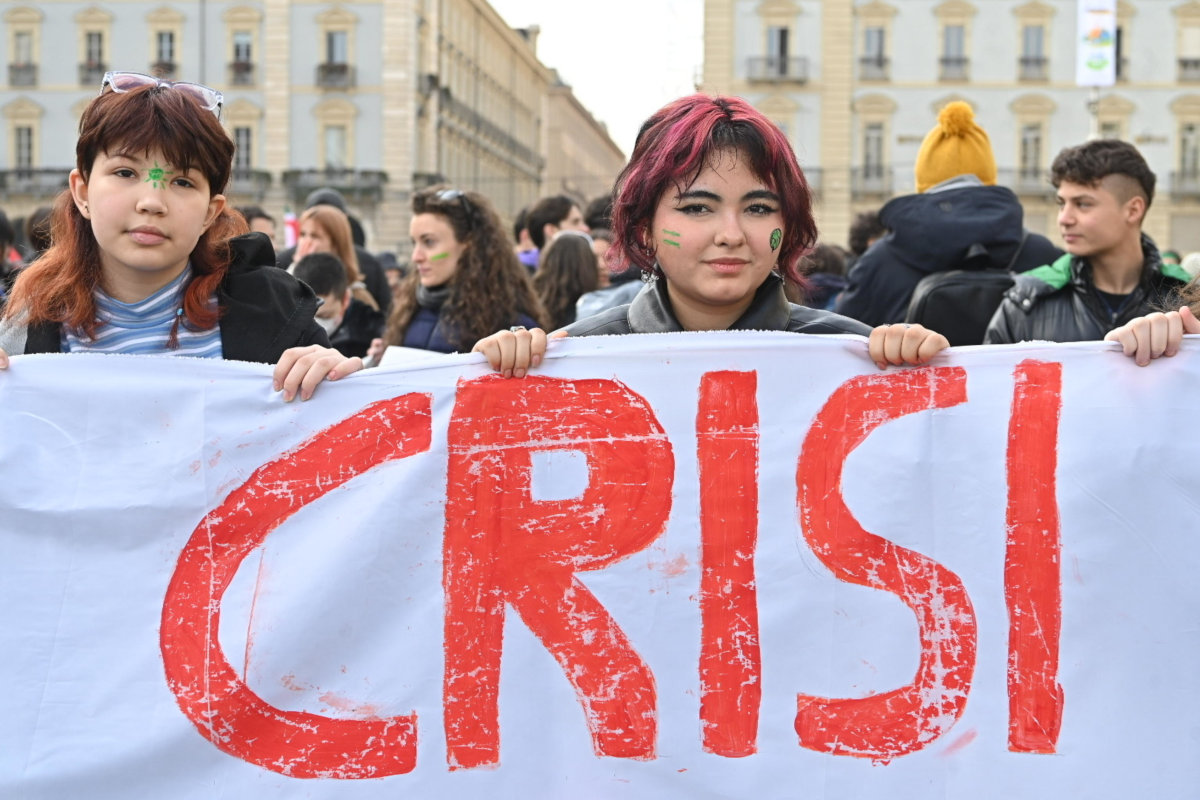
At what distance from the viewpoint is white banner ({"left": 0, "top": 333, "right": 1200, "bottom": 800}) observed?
7.57ft

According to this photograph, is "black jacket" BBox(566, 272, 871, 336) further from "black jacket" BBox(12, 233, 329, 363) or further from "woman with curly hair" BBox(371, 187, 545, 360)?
"woman with curly hair" BBox(371, 187, 545, 360)

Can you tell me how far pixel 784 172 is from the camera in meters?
2.40

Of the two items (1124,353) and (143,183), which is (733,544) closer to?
(1124,353)

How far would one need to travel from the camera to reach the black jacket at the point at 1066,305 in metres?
3.50

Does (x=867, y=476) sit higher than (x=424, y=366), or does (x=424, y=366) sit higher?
(x=424, y=366)

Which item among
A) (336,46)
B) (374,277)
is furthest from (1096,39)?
(336,46)

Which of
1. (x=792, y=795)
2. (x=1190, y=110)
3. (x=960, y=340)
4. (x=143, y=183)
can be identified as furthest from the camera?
(x=1190, y=110)

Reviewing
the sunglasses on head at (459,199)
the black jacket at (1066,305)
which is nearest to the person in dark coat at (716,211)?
the black jacket at (1066,305)

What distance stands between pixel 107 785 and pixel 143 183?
986mm

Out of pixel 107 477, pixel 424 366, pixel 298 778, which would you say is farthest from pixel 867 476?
pixel 107 477

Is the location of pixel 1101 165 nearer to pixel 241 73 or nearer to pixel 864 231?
pixel 864 231

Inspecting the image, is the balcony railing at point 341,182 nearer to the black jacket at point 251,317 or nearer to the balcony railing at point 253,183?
the balcony railing at point 253,183

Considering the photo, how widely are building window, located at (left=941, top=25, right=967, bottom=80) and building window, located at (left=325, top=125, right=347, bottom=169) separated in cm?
1932

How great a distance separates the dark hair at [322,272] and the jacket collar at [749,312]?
2.55 meters
